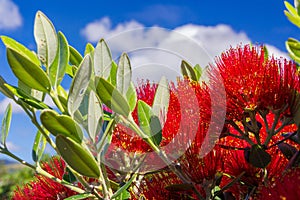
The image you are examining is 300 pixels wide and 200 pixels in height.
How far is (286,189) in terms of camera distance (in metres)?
0.60

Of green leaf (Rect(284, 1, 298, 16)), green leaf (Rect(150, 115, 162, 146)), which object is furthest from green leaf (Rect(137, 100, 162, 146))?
green leaf (Rect(284, 1, 298, 16))

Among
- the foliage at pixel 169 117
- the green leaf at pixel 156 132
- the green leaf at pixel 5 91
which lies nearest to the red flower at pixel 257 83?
the foliage at pixel 169 117

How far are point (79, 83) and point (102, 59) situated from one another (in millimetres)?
89

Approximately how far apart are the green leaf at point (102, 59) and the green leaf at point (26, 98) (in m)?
0.10

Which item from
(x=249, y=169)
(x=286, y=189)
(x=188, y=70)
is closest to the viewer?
(x=286, y=189)

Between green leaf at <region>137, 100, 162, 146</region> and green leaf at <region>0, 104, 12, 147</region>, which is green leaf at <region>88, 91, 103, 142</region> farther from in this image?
green leaf at <region>0, 104, 12, 147</region>

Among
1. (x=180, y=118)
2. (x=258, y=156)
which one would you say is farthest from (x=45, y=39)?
(x=258, y=156)

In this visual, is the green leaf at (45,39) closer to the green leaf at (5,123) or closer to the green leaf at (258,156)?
the green leaf at (5,123)

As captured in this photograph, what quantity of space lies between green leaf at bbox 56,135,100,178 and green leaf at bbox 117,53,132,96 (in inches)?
4.3

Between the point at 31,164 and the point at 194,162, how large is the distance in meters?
0.29

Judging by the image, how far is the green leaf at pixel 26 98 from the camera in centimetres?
73

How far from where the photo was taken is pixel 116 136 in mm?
855

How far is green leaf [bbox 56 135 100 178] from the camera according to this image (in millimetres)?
638

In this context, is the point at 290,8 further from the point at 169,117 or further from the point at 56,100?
the point at 56,100
